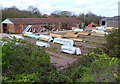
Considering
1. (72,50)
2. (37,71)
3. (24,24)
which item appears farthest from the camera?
(24,24)

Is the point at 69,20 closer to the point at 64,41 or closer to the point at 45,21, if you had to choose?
the point at 45,21

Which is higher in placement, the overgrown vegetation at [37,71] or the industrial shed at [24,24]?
the industrial shed at [24,24]

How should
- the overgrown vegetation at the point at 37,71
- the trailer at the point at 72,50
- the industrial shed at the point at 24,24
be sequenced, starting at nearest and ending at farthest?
the overgrown vegetation at the point at 37,71
the trailer at the point at 72,50
the industrial shed at the point at 24,24

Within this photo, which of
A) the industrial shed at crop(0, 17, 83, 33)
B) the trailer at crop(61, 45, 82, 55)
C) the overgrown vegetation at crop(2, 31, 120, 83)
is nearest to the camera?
the overgrown vegetation at crop(2, 31, 120, 83)

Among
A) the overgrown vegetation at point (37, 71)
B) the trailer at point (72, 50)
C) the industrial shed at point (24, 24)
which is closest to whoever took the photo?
the overgrown vegetation at point (37, 71)

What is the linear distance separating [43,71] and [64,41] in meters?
9.95

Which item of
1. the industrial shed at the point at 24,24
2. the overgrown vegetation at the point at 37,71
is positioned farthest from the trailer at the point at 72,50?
the industrial shed at the point at 24,24

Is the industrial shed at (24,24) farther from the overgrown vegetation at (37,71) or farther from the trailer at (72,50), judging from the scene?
the overgrown vegetation at (37,71)

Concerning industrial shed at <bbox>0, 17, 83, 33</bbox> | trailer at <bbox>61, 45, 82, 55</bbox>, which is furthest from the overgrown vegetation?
industrial shed at <bbox>0, 17, 83, 33</bbox>

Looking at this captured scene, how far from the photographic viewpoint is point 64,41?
12594 mm

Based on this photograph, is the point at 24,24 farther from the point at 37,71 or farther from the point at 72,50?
the point at 37,71

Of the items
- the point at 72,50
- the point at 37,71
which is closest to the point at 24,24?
the point at 72,50

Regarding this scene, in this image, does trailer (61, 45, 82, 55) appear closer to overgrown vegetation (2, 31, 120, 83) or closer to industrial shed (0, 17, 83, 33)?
overgrown vegetation (2, 31, 120, 83)

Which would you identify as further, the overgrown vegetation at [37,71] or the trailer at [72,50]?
the trailer at [72,50]
